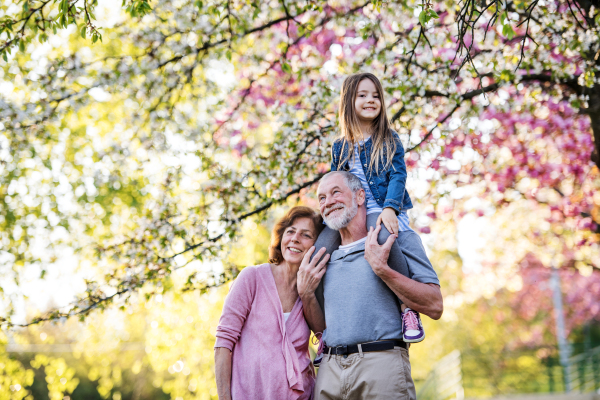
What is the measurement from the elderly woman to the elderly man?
140mm

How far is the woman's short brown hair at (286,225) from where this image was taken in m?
3.27

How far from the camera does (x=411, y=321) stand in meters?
2.67

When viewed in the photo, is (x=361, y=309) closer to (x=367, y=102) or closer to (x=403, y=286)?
(x=403, y=286)

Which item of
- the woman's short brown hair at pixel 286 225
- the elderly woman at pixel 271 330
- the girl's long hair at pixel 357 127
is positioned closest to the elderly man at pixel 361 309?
the elderly woman at pixel 271 330

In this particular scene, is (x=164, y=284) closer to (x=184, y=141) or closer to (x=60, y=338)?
(x=184, y=141)

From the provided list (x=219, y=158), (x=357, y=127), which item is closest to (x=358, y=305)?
(x=357, y=127)

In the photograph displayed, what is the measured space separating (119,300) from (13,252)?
500 cm

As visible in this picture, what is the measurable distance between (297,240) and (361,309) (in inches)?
25.9

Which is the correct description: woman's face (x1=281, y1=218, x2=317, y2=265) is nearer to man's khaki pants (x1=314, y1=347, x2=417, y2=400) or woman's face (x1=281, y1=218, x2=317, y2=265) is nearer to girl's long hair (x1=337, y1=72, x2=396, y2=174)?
girl's long hair (x1=337, y1=72, x2=396, y2=174)

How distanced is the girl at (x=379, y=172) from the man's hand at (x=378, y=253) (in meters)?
0.08

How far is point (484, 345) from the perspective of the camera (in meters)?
19.8

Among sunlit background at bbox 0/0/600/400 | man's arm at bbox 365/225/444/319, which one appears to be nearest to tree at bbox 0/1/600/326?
sunlit background at bbox 0/0/600/400

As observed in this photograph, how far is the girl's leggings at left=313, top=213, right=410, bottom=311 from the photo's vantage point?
9.15ft

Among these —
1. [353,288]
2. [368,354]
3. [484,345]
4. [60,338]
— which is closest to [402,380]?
[368,354]
